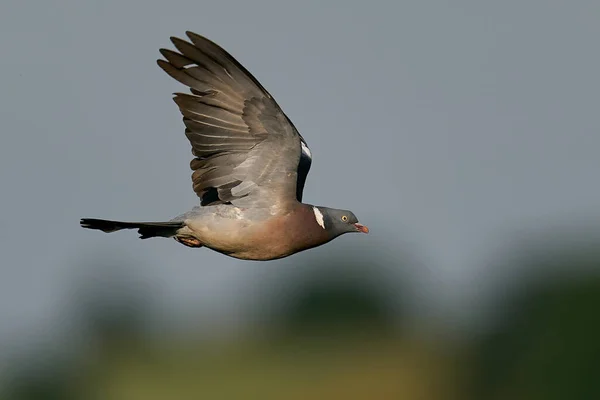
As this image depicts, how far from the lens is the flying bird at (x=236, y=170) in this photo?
20891 mm

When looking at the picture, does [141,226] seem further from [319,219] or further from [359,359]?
[359,359]

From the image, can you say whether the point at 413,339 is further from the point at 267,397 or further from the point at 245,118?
the point at 245,118

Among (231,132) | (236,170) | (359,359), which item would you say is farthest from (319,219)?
(359,359)

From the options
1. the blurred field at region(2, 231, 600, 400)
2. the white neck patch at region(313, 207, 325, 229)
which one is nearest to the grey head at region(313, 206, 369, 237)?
the white neck patch at region(313, 207, 325, 229)

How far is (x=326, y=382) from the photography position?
163 ft

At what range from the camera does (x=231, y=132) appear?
2119 centimetres

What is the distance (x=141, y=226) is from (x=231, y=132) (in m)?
1.52

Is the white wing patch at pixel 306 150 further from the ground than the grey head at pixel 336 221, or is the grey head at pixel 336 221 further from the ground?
the white wing patch at pixel 306 150

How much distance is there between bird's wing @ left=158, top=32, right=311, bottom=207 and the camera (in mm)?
20828

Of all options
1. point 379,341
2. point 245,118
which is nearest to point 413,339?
point 379,341

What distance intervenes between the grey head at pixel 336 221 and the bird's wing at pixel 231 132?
39cm

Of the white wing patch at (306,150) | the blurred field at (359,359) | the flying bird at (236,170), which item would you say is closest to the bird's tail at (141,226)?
the flying bird at (236,170)

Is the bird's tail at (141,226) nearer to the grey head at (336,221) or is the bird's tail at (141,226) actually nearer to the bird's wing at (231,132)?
the bird's wing at (231,132)

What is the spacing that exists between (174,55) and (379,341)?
1744 inches
